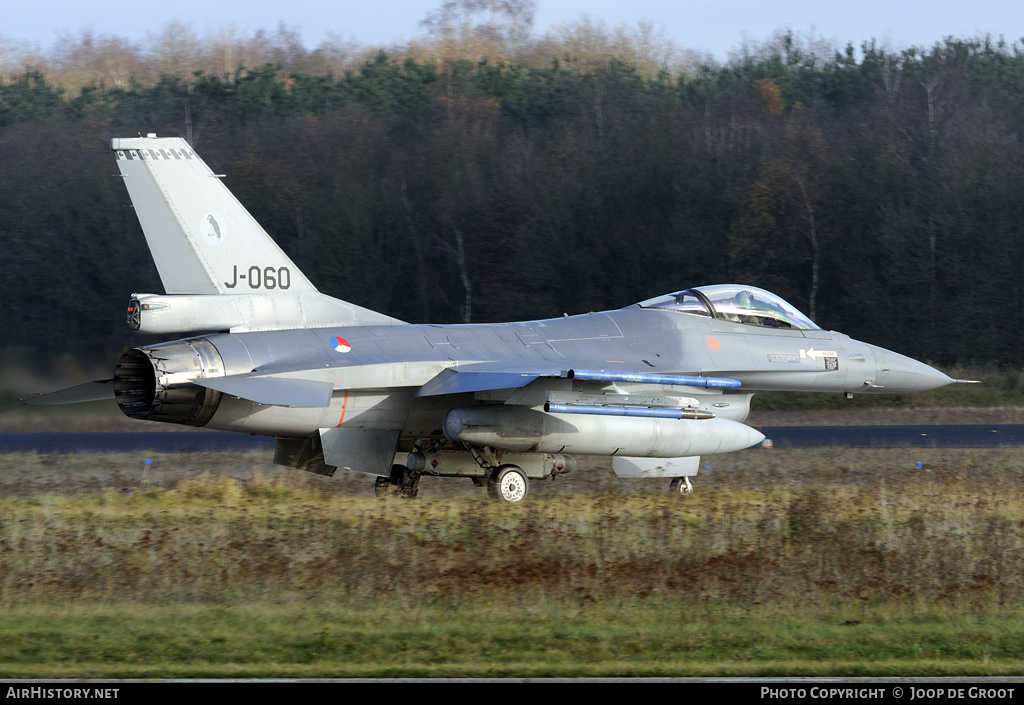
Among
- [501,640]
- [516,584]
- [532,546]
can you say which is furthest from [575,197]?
[501,640]

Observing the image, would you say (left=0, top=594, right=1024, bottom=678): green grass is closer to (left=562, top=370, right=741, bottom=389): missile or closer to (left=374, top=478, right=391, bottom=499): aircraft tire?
(left=562, top=370, right=741, bottom=389): missile

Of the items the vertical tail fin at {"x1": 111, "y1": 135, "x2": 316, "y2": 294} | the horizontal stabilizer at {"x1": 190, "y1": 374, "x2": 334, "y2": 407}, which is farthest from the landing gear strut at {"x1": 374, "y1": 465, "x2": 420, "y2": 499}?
the vertical tail fin at {"x1": 111, "y1": 135, "x2": 316, "y2": 294}

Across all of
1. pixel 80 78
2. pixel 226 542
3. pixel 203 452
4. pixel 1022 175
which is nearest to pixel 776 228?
pixel 1022 175

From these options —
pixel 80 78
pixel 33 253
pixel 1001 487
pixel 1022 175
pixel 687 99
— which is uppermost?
pixel 80 78

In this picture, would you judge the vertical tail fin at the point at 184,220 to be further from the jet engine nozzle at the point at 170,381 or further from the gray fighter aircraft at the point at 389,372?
the jet engine nozzle at the point at 170,381

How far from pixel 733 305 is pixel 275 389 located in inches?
263

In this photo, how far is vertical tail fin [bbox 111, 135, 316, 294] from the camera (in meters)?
11.7

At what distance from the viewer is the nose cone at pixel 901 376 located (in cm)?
1502

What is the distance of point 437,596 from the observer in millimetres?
8016

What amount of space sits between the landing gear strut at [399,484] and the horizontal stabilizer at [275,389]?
2.38 m

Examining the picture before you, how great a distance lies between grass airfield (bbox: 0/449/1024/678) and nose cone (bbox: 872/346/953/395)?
2.26 metres

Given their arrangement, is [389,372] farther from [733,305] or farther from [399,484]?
[733,305]

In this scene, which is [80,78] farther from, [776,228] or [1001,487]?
[1001,487]
